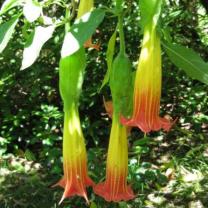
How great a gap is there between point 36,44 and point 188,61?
0.88 ft

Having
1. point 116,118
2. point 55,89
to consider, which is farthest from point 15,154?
point 116,118

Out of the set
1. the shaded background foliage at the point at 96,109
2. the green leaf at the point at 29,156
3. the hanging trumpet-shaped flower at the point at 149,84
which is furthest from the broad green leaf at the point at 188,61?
the green leaf at the point at 29,156

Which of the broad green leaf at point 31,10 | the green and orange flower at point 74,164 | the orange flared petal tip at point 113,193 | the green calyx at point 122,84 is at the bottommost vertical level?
the orange flared petal tip at point 113,193

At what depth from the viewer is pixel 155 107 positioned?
81 centimetres

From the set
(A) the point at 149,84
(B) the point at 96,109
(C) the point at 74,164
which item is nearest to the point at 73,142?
(C) the point at 74,164

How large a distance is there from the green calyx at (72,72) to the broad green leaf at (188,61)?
0.15 meters

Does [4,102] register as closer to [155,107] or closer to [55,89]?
[55,89]

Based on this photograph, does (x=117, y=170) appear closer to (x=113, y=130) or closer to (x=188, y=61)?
(x=113, y=130)

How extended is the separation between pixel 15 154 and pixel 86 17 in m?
2.63

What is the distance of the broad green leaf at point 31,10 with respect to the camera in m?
0.92

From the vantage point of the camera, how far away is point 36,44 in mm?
885

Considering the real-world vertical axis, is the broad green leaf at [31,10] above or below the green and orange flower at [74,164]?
above

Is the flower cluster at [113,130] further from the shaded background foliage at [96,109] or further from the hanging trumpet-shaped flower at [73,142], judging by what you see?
Result: the shaded background foliage at [96,109]

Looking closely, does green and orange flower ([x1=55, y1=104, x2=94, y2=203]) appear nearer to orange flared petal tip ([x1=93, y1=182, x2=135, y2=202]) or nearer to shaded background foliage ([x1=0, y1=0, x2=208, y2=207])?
orange flared petal tip ([x1=93, y1=182, x2=135, y2=202])
